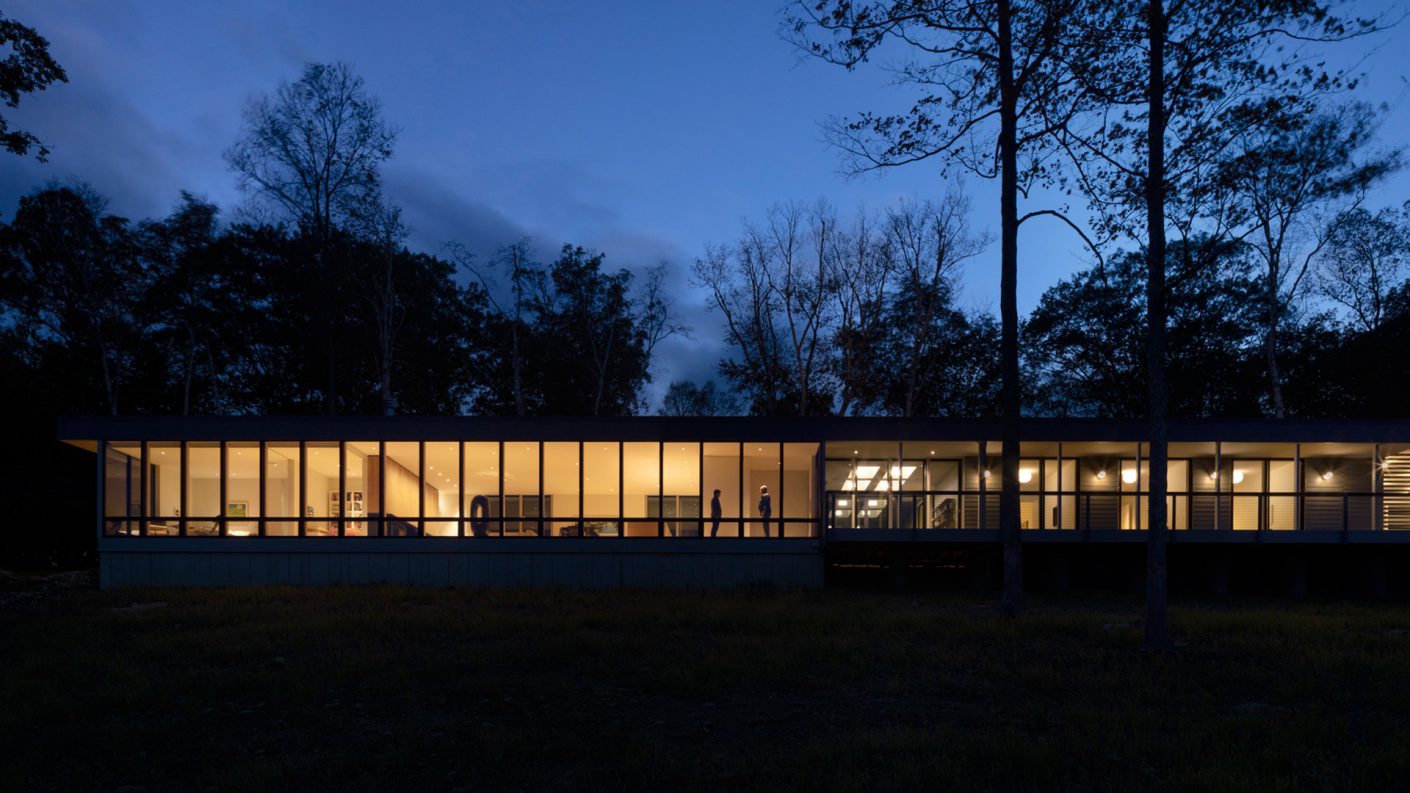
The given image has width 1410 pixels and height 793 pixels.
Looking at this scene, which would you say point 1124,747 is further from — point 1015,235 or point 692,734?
point 1015,235

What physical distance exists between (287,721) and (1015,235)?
13172mm

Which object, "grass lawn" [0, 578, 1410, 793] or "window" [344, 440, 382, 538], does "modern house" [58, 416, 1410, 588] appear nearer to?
"window" [344, 440, 382, 538]

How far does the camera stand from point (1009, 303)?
53.2 ft

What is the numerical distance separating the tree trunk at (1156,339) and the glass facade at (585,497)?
265 inches

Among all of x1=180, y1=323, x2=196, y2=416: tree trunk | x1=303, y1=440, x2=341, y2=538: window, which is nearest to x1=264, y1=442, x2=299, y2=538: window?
x1=303, y1=440, x2=341, y2=538: window

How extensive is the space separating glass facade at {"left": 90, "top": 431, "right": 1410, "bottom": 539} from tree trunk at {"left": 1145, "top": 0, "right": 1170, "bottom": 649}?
6724 mm

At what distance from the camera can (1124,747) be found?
298 inches

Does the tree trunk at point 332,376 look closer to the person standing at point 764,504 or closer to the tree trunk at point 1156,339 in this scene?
the person standing at point 764,504

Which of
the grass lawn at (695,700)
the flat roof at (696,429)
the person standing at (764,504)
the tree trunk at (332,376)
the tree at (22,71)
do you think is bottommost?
the grass lawn at (695,700)

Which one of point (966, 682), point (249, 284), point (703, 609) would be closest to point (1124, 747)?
point (966, 682)

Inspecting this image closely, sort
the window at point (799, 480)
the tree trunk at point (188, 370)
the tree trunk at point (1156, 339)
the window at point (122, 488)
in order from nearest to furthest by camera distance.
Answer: the tree trunk at point (1156, 339) < the window at point (122, 488) < the window at point (799, 480) < the tree trunk at point (188, 370)

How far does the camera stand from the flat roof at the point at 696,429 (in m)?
19.5

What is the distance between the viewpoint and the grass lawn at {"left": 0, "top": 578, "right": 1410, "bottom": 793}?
281 inches

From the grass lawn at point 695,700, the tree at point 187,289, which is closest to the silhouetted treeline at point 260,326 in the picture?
the tree at point 187,289
